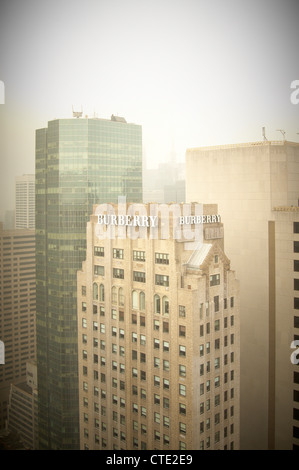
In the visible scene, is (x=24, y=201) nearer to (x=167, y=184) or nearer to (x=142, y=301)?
(x=167, y=184)

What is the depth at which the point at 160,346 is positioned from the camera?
27.7 metres

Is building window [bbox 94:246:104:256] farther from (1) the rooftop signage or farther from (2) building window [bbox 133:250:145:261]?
(2) building window [bbox 133:250:145:261]

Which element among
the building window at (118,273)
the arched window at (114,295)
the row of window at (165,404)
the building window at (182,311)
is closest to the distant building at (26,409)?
the row of window at (165,404)

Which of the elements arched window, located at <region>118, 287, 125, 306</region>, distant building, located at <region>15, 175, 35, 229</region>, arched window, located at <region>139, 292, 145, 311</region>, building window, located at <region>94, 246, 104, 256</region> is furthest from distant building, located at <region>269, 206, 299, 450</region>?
distant building, located at <region>15, 175, 35, 229</region>

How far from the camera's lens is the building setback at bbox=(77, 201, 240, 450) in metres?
26.5

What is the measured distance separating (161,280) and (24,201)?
613 inches

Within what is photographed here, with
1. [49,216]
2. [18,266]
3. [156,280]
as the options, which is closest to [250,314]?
[156,280]

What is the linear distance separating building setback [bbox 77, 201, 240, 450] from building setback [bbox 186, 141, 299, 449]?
565 centimetres

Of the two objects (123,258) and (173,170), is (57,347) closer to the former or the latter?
(123,258)

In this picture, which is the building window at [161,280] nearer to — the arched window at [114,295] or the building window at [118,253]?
the building window at [118,253]

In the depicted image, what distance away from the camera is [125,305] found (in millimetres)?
29891

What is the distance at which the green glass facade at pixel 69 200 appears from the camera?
158 feet

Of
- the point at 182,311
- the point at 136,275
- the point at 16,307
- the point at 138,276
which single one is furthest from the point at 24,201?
the point at 16,307
